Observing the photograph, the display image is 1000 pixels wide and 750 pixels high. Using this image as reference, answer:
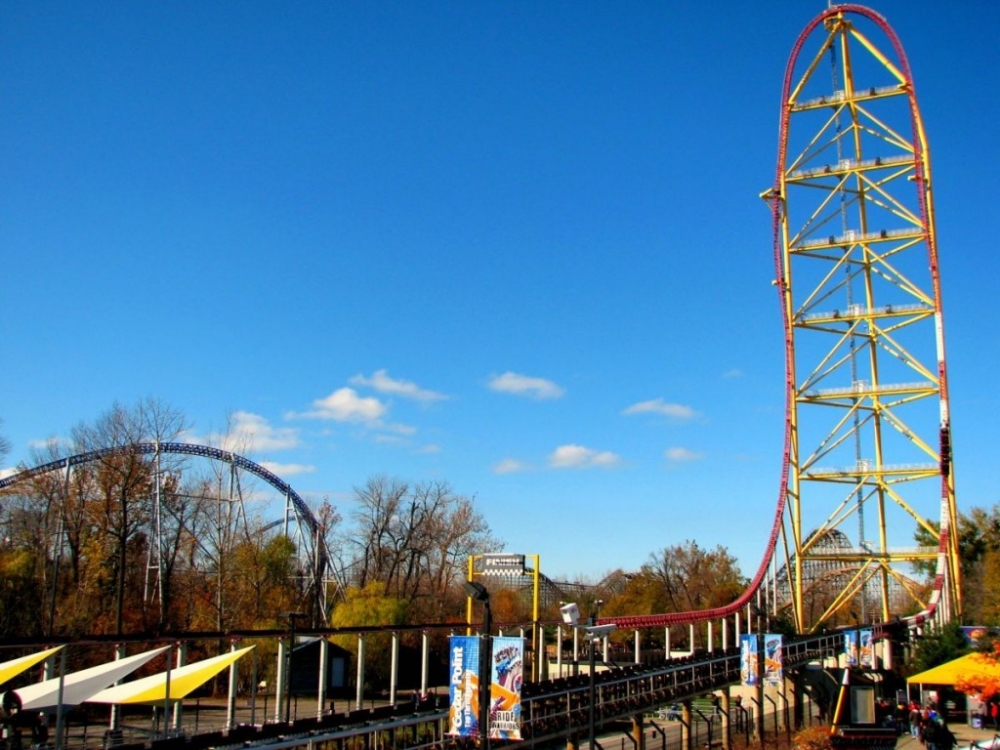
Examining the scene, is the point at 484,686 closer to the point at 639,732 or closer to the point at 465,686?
the point at 465,686

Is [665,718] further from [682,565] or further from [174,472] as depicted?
[682,565]

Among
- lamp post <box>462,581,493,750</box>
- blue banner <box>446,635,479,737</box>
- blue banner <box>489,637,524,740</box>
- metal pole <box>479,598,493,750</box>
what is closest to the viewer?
lamp post <box>462,581,493,750</box>

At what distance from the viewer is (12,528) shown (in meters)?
47.6

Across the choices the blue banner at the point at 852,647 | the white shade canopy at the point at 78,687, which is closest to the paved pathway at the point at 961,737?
the blue banner at the point at 852,647

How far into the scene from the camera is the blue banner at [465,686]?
518 inches

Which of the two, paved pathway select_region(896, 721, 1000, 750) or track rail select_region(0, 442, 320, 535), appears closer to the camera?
paved pathway select_region(896, 721, 1000, 750)


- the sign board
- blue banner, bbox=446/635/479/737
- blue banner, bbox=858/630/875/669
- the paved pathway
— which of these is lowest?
the paved pathway

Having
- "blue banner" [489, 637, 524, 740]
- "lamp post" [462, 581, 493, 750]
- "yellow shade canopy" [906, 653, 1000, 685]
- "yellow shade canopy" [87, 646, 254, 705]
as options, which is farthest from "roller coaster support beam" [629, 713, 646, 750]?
"lamp post" [462, 581, 493, 750]

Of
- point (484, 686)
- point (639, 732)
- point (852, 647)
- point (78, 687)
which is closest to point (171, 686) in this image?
point (78, 687)

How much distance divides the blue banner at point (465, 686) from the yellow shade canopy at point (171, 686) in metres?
7.70

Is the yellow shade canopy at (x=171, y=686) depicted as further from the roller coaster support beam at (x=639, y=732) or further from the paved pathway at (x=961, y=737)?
the paved pathway at (x=961, y=737)

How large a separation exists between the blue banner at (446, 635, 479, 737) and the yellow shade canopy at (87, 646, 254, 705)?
770 centimetres

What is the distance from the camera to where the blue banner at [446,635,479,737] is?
1316 cm

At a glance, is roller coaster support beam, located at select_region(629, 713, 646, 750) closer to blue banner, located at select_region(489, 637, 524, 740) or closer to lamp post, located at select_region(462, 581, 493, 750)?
blue banner, located at select_region(489, 637, 524, 740)
